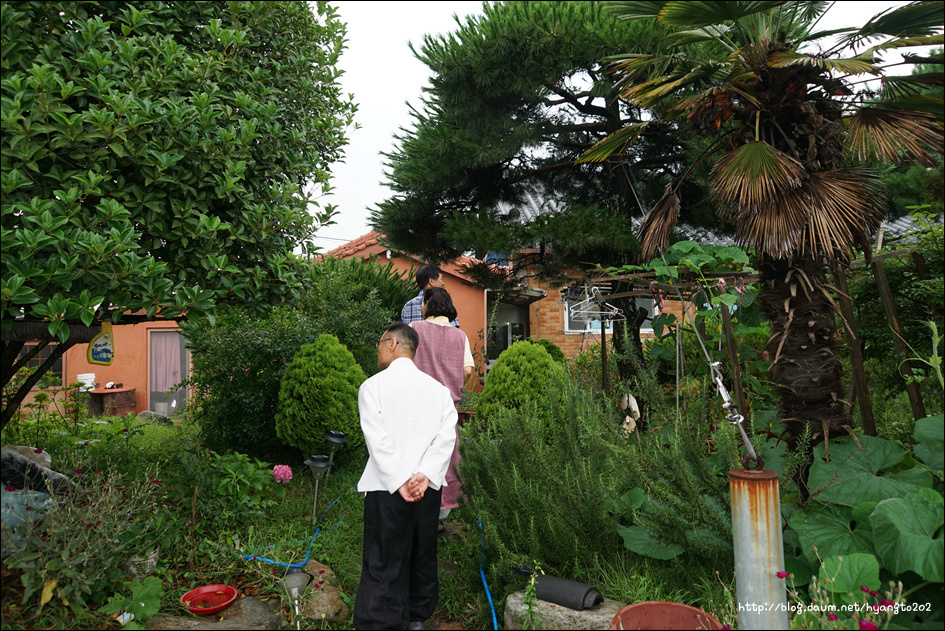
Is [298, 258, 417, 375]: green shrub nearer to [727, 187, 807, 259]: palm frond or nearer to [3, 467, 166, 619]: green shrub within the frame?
[3, 467, 166, 619]: green shrub

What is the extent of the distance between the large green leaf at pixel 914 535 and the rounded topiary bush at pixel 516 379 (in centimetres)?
342

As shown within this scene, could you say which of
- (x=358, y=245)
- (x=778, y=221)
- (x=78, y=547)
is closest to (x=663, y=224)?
(x=778, y=221)

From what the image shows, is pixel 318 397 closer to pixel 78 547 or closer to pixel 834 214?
pixel 78 547

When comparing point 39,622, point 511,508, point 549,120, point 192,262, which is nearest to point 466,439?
point 511,508

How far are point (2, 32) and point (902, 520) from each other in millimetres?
4483

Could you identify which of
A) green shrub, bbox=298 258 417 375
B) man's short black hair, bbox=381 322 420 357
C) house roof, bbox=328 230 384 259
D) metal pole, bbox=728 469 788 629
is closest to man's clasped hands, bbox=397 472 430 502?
man's short black hair, bbox=381 322 420 357

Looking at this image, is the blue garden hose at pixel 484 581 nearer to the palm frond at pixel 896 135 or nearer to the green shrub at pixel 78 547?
the green shrub at pixel 78 547

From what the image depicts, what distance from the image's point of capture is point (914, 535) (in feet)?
7.17

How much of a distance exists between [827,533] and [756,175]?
1.88 metres

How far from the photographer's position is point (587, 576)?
119 inches

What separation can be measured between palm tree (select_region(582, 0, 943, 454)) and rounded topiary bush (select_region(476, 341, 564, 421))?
268cm

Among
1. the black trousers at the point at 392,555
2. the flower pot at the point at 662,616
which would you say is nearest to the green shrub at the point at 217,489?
the black trousers at the point at 392,555

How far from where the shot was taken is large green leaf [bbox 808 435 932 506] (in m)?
2.63

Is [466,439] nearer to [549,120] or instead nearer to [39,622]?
[39,622]
